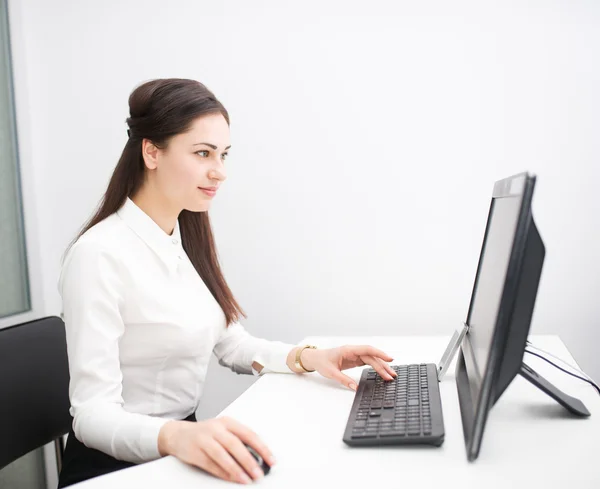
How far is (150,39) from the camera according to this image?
2008 mm

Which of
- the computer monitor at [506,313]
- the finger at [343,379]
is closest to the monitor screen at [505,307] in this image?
the computer monitor at [506,313]

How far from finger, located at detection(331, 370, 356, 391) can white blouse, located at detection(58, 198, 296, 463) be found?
152 millimetres

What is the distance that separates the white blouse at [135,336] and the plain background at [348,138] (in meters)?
0.56

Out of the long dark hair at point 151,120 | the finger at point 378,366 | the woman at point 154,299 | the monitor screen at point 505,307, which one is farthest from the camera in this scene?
the long dark hair at point 151,120

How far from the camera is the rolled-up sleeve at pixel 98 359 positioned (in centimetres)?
95

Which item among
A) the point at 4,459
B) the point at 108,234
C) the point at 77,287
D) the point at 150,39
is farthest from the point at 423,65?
the point at 4,459

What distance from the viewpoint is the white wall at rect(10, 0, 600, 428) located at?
1817 mm

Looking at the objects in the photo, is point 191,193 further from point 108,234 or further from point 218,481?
point 218,481

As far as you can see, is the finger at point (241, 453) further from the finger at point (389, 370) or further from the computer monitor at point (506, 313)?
the finger at point (389, 370)

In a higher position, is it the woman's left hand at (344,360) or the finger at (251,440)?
the finger at (251,440)

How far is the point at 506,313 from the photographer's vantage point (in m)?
0.75

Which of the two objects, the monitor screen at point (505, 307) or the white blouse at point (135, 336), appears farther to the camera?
the white blouse at point (135, 336)

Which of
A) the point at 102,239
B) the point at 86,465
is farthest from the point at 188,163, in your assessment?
the point at 86,465

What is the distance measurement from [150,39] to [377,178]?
0.88 metres
